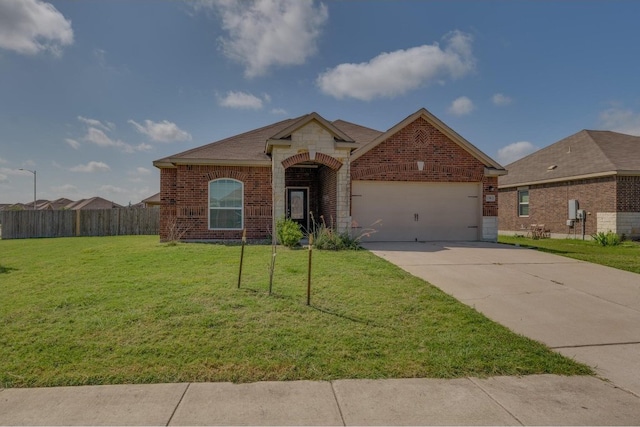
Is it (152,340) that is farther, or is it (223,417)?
(152,340)

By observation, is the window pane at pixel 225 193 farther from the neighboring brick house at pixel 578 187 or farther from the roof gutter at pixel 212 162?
the neighboring brick house at pixel 578 187

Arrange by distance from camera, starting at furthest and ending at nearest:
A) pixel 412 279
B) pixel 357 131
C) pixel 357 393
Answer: pixel 357 131
pixel 412 279
pixel 357 393

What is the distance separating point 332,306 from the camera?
17.4 feet

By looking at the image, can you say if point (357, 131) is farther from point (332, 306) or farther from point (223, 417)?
point (223, 417)

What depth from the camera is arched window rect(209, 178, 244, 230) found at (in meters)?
13.1

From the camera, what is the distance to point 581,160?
1772 cm

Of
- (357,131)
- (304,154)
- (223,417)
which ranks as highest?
(357,131)

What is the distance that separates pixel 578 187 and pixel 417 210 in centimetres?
924

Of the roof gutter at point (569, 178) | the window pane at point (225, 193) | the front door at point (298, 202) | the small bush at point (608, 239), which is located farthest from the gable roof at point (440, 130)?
the roof gutter at point (569, 178)

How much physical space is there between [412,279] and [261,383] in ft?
14.3

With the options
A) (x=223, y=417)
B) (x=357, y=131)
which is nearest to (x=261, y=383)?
(x=223, y=417)

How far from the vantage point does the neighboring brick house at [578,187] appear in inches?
601

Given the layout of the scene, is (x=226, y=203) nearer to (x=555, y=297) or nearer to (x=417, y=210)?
(x=417, y=210)

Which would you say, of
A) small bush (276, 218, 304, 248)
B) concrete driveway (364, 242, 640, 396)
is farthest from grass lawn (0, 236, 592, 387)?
small bush (276, 218, 304, 248)
